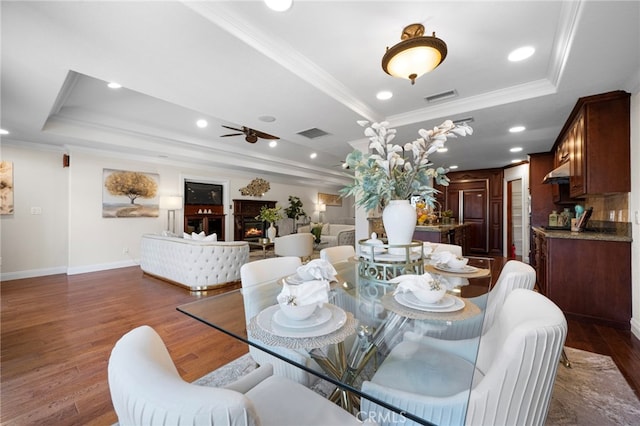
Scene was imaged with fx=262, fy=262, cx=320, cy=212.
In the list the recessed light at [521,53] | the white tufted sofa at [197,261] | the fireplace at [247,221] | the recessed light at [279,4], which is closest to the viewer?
the recessed light at [279,4]

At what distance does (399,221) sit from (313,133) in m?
2.84

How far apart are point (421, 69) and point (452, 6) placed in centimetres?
40

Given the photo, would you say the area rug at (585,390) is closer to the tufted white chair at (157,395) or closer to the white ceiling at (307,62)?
the tufted white chair at (157,395)

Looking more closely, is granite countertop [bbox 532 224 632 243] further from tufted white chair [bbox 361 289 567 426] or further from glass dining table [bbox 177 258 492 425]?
tufted white chair [bbox 361 289 567 426]

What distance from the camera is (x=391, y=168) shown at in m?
1.71

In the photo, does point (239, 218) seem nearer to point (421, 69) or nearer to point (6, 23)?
point (6, 23)

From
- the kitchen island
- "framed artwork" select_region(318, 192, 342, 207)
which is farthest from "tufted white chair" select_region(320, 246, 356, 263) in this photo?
"framed artwork" select_region(318, 192, 342, 207)

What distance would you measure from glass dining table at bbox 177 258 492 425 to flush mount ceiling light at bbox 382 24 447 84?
157 centimetres

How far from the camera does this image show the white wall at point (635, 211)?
2.44 meters

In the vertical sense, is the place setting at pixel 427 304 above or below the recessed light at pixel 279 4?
below

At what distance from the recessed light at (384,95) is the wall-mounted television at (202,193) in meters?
5.20

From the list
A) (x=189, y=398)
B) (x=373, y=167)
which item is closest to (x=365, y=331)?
(x=189, y=398)

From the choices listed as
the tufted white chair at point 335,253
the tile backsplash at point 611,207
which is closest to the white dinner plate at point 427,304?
the tufted white chair at point 335,253

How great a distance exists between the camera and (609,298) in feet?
8.74
